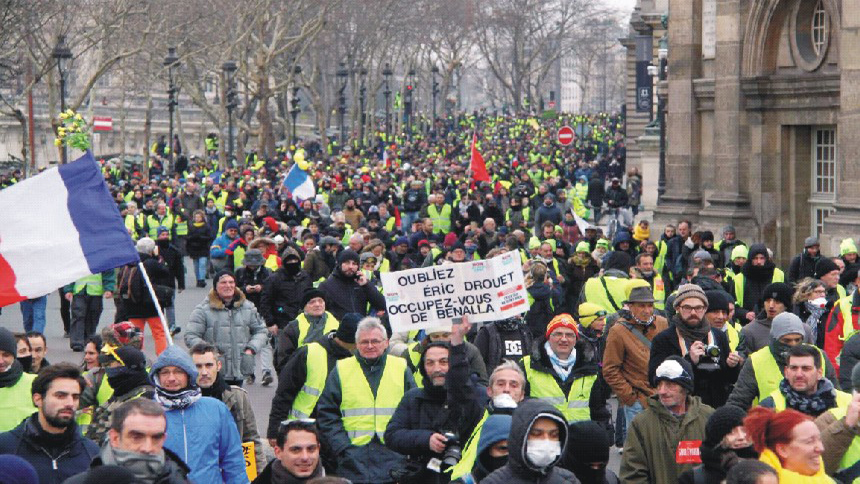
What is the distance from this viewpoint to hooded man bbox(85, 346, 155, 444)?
8742 millimetres

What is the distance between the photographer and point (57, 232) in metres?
10.1

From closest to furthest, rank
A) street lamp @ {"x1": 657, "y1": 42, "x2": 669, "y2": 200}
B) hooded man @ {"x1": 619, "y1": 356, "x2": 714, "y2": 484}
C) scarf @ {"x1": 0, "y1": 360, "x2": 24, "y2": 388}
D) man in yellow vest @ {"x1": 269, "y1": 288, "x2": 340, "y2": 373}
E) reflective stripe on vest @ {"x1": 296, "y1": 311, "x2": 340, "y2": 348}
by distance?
hooded man @ {"x1": 619, "y1": 356, "x2": 714, "y2": 484} < scarf @ {"x1": 0, "y1": 360, "x2": 24, "y2": 388} < man in yellow vest @ {"x1": 269, "y1": 288, "x2": 340, "y2": 373} < reflective stripe on vest @ {"x1": 296, "y1": 311, "x2": 340, "y2": 348} < street lamp @ {"x1": 657, "y1": 42, "x2": 669, "y2": 200}

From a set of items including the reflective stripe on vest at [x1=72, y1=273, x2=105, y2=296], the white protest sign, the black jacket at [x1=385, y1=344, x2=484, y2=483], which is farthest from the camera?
the reflective stripe on vest at [x1=72, y1=273, x2=105, y2=296]

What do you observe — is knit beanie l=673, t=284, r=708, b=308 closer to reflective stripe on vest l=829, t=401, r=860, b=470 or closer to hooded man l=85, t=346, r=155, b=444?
reflective stripe on vest l=829, t=401, r=860, b=470

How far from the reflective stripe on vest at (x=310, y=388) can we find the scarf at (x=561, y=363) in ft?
4.20

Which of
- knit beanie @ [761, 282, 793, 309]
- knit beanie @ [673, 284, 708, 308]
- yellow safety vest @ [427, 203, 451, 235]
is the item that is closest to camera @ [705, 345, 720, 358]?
knit beanie @ [673, 284, 708, 308]

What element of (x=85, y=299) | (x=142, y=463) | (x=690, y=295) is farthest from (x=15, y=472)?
(x=85, y=299)

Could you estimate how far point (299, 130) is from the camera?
296ft

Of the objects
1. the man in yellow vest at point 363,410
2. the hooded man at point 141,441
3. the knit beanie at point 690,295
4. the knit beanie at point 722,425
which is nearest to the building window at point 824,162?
the knit beanie at point 690,295

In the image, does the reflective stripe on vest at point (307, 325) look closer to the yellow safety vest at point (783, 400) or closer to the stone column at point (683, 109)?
the yellow safety vest at point (783, 400)

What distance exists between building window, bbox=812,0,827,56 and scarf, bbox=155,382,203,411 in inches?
705

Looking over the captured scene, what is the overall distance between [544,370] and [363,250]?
340 inches

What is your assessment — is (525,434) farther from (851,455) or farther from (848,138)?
(848,138)

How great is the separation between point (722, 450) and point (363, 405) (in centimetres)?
246
